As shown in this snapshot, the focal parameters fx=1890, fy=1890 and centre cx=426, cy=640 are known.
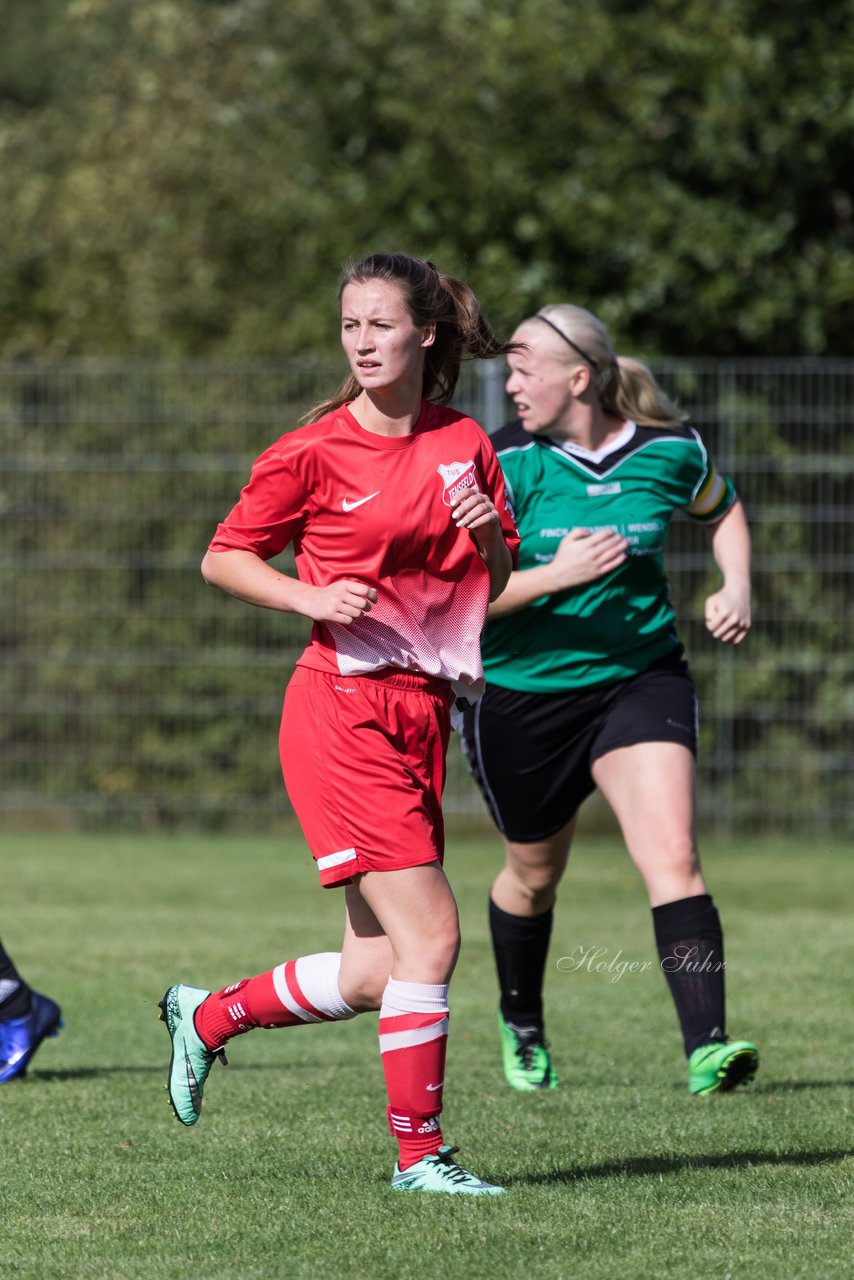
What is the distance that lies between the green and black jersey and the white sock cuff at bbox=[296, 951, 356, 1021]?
1510 mm

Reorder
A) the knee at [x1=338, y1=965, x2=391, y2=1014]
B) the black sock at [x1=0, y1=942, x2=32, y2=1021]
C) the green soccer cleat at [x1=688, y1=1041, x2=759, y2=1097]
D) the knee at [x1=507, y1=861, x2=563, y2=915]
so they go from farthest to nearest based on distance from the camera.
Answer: the knee at [x1=507, y1=861, x2=563, y2=915], the black sock at [x1=0, y1=942, x2=32, y2=1021], the green soccer cleat at [x1=688, y1=1041, x2=759, y2=1097], the knee at [x1=338, y1=965, x2=391, y2=1014]

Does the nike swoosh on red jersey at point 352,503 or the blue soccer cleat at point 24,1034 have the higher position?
the nike swoosh on red jersey at point 352,503

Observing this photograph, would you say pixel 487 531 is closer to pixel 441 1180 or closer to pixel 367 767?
pixel 367 767

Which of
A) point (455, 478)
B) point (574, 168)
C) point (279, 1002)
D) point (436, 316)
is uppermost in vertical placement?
point (574, 168)

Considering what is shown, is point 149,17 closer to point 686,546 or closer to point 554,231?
point 554,231

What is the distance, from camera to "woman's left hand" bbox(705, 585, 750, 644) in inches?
208

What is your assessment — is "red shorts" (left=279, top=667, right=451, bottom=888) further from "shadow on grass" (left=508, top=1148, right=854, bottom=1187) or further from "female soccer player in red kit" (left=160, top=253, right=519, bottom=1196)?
"shadow on grass" (left=508, top=1148, right=854, bottom=1187)

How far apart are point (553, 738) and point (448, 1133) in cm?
125

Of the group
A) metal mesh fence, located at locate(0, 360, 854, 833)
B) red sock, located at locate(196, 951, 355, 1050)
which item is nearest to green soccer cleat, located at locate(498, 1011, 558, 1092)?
red sock, located at locate(196, 951, 355, 1050)

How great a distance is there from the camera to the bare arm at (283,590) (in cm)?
374

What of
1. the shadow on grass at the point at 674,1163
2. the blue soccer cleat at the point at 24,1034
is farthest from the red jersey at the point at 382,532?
the blue soccer cleat at the point at 24,1034

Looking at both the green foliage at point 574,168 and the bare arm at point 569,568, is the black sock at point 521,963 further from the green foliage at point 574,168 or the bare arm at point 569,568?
the green foliage at point 574,168

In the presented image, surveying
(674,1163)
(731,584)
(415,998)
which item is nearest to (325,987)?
(415,998)

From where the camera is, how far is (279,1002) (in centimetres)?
424
